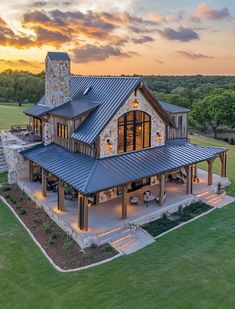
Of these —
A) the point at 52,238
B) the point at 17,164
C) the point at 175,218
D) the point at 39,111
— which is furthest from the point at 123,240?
the point at 39,111

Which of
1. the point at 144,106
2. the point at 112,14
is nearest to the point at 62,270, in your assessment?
the point at 144,106

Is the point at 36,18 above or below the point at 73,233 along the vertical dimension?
A: above

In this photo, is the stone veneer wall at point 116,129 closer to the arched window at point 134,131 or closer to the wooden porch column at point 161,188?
the arched window at point 134,131

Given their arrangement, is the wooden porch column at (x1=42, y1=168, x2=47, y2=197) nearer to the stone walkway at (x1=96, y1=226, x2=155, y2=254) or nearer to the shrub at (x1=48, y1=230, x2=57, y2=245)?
the shrub at (x1=48, y1=230, x2=57, y2=245)

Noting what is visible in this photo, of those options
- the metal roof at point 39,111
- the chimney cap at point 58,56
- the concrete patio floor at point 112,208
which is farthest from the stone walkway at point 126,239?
the chimney cap at point 58,56

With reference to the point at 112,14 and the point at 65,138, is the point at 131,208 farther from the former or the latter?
the point at 112,14

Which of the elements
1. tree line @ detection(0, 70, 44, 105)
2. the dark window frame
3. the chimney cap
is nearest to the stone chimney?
the chimney cap
